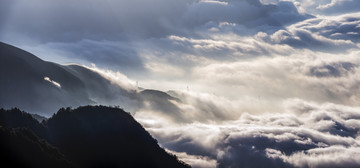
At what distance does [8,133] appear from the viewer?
187500 mm

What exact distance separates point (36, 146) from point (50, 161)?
14805 millimetres

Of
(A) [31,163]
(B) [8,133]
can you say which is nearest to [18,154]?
(A) [31,163]

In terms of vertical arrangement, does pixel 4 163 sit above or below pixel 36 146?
below

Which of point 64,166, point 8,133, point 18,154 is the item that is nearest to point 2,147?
point 18,154

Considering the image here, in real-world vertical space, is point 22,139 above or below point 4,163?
above

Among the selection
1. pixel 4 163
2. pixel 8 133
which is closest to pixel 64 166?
pixel 8 133

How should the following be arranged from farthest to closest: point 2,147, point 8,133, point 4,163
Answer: point 8,133
point 2,147
point 4,163

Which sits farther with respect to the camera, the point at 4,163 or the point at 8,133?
the point at 8,133

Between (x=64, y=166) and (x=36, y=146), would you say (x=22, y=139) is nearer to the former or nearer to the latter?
(x=36, y=146)

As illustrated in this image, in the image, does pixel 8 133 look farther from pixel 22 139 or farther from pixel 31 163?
pixel 31 163

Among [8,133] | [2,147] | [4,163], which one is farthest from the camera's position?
[8,133]

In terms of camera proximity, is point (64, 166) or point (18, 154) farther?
point (64, 166)

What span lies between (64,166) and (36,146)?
21.3m

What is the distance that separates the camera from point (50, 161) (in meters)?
193
